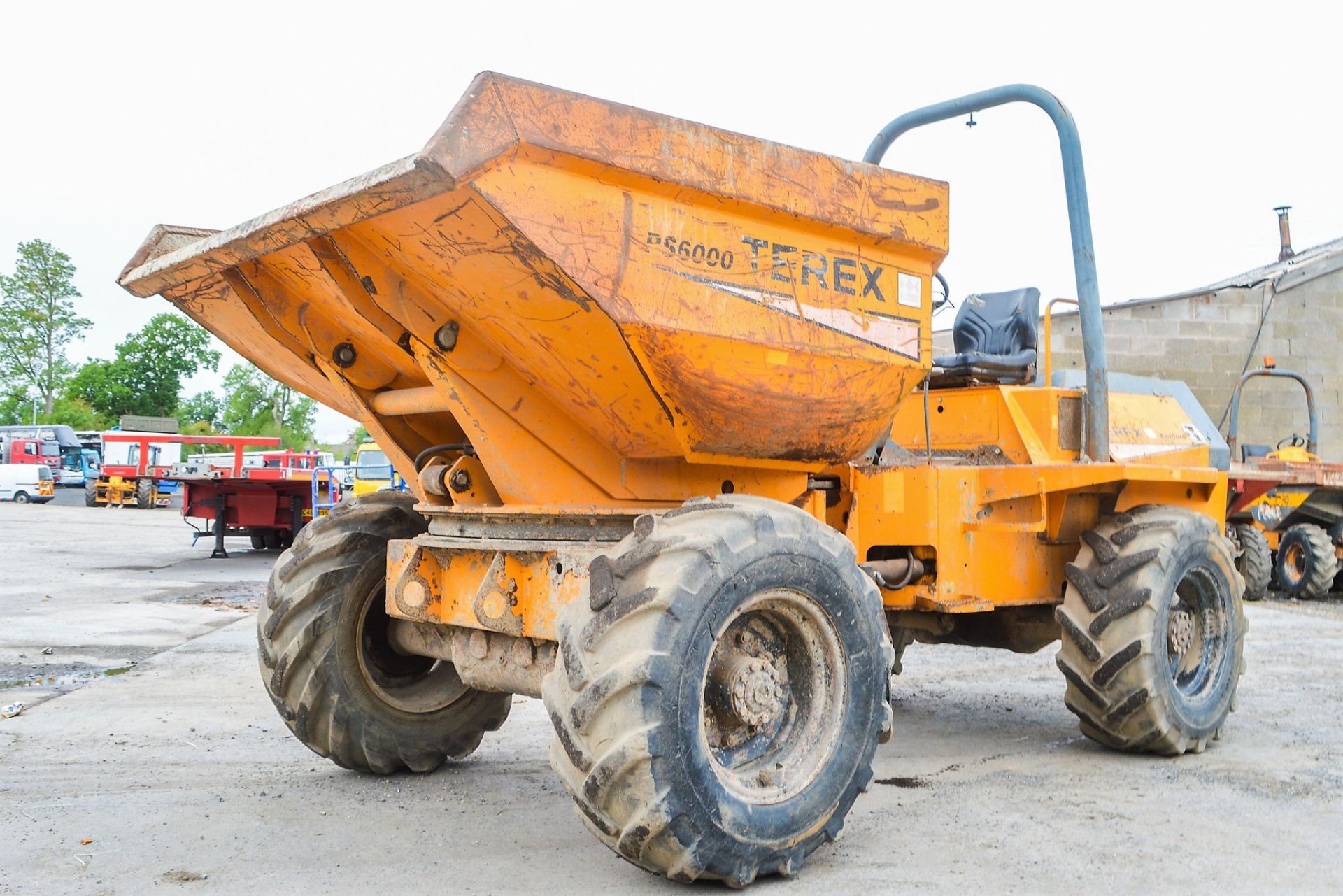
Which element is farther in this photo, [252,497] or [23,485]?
[23,485]

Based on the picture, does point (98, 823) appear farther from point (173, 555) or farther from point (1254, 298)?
point (1254, 298)

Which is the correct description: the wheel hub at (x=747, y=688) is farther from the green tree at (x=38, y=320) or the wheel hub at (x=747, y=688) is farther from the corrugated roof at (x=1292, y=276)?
the green tree at (x=38, y=320)

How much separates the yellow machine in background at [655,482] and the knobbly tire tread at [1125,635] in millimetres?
17

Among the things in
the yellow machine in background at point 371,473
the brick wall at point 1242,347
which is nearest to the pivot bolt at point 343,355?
the brick wall at point 1242,347

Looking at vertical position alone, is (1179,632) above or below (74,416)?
below

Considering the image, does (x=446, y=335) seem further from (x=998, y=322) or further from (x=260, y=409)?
(x=260, y=409)

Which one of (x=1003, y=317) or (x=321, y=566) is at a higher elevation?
(x=1003, y=317)

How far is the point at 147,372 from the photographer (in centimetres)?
6744

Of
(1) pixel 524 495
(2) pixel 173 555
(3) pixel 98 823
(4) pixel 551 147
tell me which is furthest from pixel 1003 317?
(2) pixel 173 555

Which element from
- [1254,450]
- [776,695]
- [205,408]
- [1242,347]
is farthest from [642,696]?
[205,408]

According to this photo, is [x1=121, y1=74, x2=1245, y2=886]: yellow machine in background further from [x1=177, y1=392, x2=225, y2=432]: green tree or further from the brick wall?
[x1=177, y1=392, x2=225, y2=432]: green tree

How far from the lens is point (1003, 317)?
6000 millimetres

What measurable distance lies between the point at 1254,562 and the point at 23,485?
36.8 m

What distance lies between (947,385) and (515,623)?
2.92 meters
